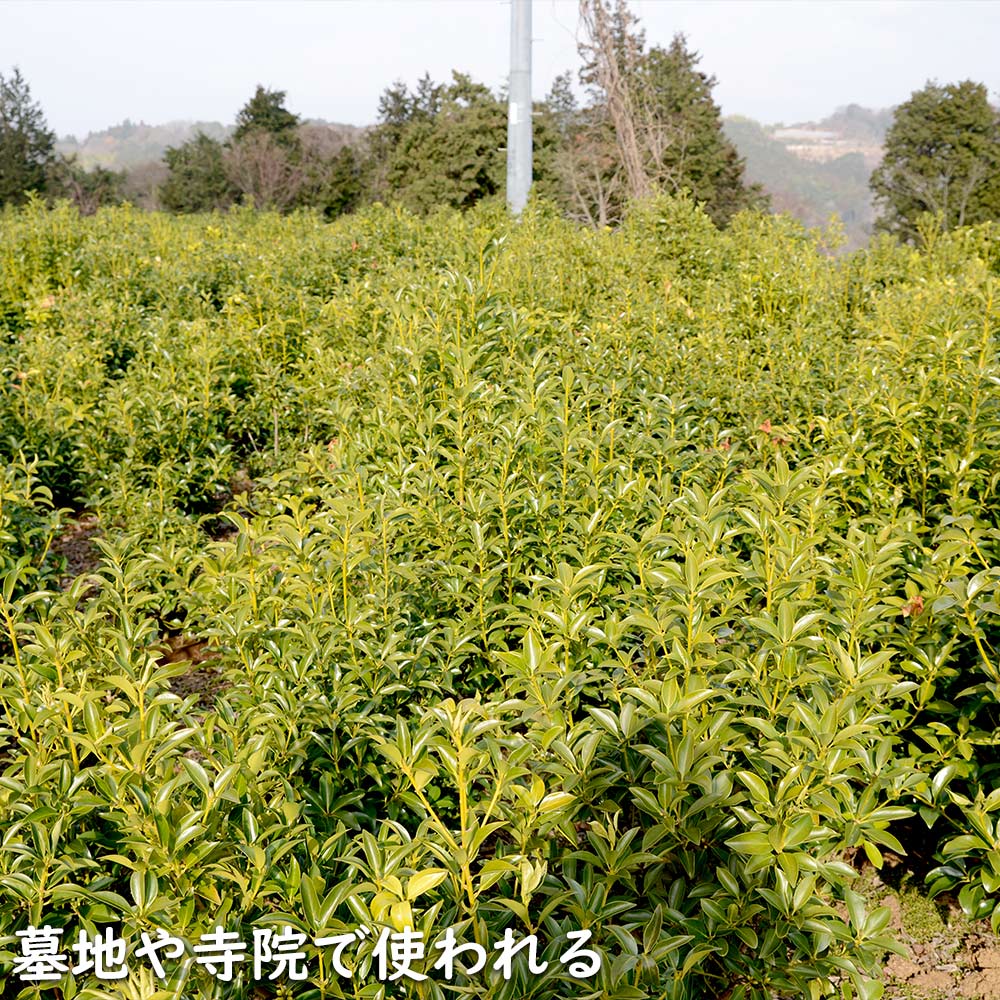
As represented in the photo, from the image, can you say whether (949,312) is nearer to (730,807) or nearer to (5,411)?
(730,807)

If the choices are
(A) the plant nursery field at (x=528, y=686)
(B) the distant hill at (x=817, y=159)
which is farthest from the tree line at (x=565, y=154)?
(B) the distant hill at (x=817, y=159)

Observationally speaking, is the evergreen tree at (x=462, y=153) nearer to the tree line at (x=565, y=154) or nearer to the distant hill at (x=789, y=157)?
the tree line at (x=565, y=154)

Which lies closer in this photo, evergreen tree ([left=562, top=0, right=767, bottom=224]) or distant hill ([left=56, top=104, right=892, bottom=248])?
evergreen tree ([left=562, top=0, right=767, bottom=224])

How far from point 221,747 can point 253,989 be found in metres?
0.44

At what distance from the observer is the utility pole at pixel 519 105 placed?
398 inches

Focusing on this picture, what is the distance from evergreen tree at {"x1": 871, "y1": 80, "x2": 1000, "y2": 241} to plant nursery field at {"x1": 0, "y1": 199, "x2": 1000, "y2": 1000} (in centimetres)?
2269

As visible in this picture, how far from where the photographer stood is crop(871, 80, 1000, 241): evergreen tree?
78.6 ft

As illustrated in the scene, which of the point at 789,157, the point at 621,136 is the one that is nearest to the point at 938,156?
the point at 621,136

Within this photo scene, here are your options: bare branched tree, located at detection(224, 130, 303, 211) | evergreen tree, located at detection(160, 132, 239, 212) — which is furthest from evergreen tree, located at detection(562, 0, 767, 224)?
evergreen tree, located at detection(160, 132, 239, 212)

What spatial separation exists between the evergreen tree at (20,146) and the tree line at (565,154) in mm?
67

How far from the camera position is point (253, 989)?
1.66m

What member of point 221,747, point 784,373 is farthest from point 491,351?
point 221,747

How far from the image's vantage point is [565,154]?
15281 millimetres

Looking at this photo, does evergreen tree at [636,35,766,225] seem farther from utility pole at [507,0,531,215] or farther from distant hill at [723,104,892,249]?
distant hill at [723,104,892,249]
